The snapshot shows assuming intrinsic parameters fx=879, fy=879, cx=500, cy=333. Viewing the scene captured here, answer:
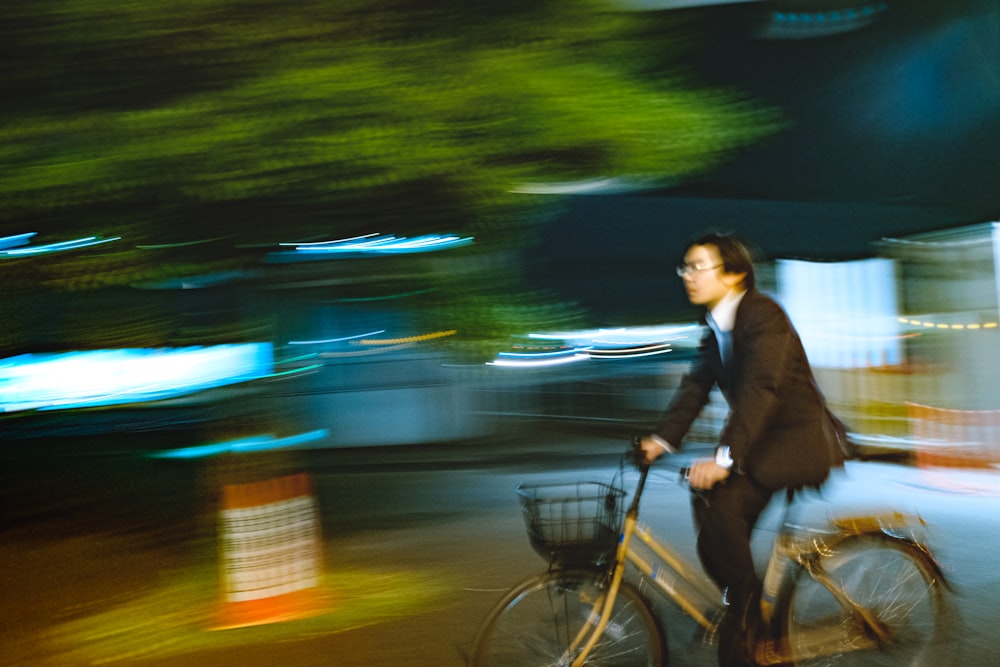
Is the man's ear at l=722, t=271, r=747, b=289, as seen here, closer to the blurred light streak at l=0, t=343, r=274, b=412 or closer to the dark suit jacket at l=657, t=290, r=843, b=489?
the dark suit jacket at l=657, t=290, r=843, b=489

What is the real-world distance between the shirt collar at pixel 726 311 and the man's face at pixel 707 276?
0.02 metres

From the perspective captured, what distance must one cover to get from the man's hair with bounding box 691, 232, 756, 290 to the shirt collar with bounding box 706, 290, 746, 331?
53 millimetres

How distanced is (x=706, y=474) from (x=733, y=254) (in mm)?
791

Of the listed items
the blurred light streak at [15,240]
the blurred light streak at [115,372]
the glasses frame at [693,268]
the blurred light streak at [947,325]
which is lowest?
the blurred light streak at [947,325]

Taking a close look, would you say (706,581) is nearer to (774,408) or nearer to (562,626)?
(562,626)

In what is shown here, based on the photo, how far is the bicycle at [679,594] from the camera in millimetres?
3152

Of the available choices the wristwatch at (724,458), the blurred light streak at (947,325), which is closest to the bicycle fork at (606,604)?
the wristwatch at (724,458)

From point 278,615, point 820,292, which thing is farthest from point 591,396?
point 278,615

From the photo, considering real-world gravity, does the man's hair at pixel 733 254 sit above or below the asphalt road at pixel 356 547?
above

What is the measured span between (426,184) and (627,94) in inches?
42.1

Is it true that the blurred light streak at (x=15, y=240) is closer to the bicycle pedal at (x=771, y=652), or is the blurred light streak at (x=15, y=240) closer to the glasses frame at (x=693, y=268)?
the glasses frame at (x=693, y=268)

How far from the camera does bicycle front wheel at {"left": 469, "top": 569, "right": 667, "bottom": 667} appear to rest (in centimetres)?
318

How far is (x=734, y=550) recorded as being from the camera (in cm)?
312

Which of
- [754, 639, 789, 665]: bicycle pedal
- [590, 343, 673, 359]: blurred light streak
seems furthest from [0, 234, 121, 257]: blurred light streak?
[590, 343, 673, 359]: blurred light streak
